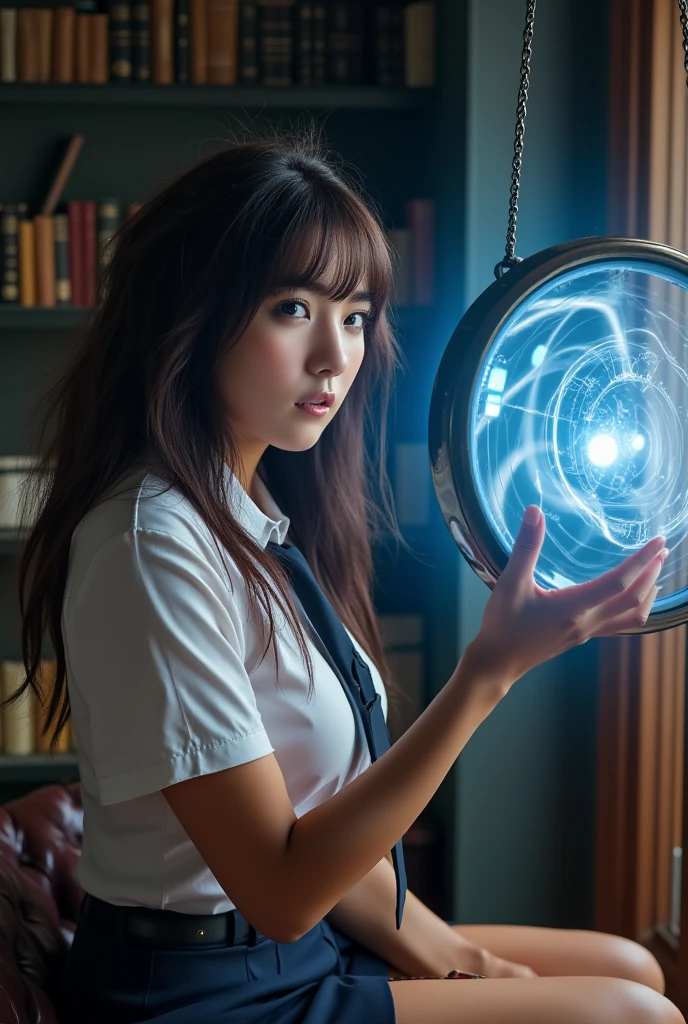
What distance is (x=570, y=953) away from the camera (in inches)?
51.3

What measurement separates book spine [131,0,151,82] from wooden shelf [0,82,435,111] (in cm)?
5

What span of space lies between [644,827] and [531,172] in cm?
137

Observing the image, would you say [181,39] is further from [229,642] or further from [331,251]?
[229,642]

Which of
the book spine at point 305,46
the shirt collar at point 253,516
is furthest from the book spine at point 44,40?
the shirt collar at point 253,516

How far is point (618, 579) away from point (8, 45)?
214 cm

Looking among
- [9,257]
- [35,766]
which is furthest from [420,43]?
[35,766]

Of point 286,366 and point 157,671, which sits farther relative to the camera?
point 286,366

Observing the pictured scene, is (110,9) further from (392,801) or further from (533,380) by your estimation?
(392,801)

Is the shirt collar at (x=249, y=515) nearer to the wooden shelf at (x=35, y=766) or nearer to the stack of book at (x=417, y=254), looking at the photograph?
the stack of book at (x=417, y=254)

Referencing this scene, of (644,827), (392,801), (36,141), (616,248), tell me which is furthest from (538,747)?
(36,141)

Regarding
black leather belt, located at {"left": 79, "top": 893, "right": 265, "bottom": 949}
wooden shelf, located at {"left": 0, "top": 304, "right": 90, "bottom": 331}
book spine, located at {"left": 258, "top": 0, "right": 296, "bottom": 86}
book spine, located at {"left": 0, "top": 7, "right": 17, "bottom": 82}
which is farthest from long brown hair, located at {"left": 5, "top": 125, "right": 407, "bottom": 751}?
book spine, located at {"left": 0, "top": 7, "right": 17, "bottom": 82}

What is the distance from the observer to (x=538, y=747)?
7.61 ft

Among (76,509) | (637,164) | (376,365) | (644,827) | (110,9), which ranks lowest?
(644,827)

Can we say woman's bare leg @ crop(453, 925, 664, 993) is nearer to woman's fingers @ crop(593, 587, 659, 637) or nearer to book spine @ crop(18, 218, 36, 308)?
woman's fingers @ crop(593, 587, 659, 637)
